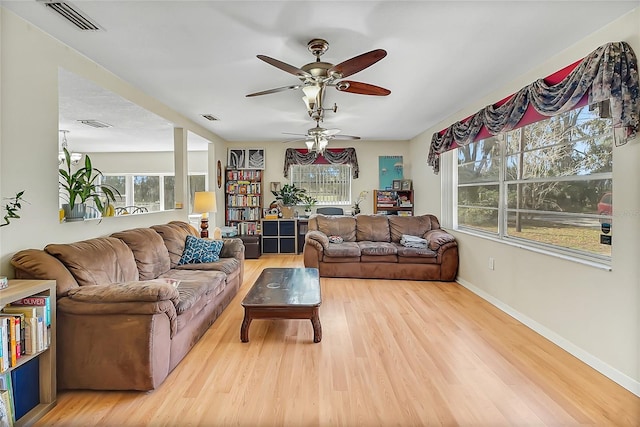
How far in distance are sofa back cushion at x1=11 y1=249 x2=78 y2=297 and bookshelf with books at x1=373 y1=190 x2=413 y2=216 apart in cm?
570

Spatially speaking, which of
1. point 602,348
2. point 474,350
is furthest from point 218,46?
point 602,348

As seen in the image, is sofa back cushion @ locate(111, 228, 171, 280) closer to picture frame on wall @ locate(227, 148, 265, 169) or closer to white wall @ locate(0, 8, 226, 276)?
white wall @ locate(0, 8, 226, 276)

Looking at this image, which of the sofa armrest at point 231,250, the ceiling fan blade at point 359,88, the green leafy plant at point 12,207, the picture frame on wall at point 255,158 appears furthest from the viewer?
the picture frame on wall at point 255,158

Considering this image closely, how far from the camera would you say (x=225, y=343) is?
2.76 m

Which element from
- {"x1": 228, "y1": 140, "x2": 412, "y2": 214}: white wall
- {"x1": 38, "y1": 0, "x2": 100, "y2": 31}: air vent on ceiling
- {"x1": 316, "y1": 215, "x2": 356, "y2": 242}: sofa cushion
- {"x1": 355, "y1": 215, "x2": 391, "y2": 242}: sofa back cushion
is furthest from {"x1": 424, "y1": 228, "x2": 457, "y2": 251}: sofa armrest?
{"x1": 38, "y1": 0, "x2": 100, "y2": 31}: air vent on ceiling

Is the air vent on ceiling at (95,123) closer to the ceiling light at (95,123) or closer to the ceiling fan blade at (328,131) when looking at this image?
the ceiling light at (95,123)

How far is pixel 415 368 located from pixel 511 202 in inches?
92.2

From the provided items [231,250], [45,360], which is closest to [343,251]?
[231,250]

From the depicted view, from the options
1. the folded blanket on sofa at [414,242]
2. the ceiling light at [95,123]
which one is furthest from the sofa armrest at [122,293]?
the ceiling light at [95,123]

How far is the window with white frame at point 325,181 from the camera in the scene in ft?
24.1

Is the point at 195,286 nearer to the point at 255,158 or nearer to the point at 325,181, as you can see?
the point at 255,158

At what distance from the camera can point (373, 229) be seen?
18.5 ft

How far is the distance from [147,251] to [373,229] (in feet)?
11.8

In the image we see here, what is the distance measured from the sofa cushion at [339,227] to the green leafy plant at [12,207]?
4.10 m
